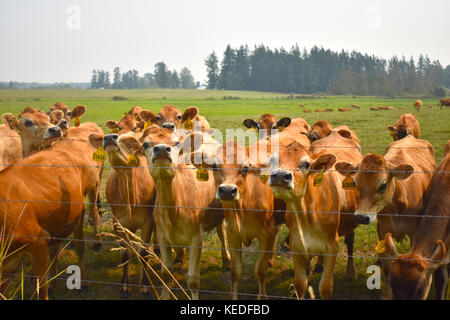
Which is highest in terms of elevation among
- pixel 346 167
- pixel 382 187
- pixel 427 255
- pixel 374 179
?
pixel 346 167

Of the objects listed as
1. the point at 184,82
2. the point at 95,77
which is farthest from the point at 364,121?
the point at 95,77

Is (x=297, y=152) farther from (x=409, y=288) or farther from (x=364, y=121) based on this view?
(x=364, y=121)

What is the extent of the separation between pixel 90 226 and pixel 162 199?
14.9 ft

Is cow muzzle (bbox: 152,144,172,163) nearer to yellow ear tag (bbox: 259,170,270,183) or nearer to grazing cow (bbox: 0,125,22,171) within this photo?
yellow ear tag (bbox: 259,170,270,183)

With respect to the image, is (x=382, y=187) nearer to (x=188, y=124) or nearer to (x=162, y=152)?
(x=162, y=152)

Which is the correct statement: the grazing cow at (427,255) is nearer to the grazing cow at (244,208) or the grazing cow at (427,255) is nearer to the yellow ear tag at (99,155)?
the grazing cow at (244,208)

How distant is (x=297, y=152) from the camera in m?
4.91

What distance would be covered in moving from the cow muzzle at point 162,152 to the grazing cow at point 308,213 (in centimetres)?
121

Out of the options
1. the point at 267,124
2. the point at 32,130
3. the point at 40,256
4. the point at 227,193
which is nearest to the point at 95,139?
the point at 40,256

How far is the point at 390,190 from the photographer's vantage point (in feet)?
17.2

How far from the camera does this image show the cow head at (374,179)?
5.04 meters

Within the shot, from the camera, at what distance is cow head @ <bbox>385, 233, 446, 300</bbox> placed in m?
4.00

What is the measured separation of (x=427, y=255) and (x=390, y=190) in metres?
1.11
